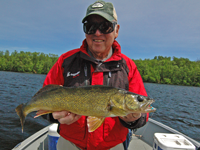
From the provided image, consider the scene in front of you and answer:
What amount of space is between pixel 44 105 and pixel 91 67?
46.0 inches

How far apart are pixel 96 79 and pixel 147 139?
4646 millimetres

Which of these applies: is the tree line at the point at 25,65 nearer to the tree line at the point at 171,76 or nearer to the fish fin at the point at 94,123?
the tree line at the point at 171,76

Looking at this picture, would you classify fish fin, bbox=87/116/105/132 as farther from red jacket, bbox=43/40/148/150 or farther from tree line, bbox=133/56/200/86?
tree line, bbox=133/56/200/86

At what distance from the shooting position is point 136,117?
241 cm

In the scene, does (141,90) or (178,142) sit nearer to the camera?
(141,90)

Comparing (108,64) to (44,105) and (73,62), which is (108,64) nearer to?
(73,62)

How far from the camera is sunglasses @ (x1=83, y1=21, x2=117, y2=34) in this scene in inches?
105

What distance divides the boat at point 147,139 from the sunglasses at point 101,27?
7.87 ft

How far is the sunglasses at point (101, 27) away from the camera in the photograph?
105 inches

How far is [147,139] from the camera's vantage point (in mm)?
5773

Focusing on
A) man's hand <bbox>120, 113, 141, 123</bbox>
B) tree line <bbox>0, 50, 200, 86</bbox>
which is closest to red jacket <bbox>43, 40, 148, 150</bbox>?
man's hand <bbox>120, 113, 141, 123</bbox>

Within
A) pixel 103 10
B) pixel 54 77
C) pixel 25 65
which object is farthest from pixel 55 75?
pixel 25 65

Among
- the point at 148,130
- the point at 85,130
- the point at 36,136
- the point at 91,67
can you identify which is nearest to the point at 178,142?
the point at 148,130

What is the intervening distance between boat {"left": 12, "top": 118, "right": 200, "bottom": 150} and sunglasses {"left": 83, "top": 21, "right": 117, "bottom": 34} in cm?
240
